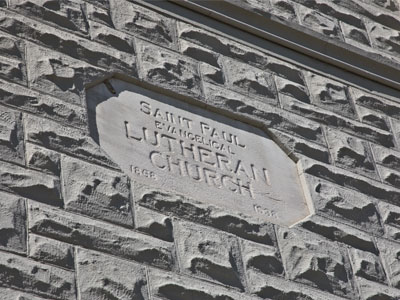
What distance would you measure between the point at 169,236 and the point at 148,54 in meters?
1.07

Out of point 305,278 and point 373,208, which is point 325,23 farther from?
point 305,278

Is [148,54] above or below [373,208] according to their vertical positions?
above

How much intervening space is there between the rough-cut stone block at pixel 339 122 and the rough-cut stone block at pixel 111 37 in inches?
34.2

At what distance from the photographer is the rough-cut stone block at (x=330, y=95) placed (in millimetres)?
5656

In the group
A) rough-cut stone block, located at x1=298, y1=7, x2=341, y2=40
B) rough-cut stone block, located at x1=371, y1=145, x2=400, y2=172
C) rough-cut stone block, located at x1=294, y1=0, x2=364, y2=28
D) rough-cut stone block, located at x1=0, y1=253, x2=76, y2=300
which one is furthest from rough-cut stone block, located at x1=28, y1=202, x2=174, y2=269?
rough-cut stone block, located at x1=294, y1=0, x2=364, y2=28

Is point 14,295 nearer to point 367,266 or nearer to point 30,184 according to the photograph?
point 30,184

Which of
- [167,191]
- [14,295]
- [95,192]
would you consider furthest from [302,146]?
[14,295]

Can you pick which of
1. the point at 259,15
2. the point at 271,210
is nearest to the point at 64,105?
the point at 271,210

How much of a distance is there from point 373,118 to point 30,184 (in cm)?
230

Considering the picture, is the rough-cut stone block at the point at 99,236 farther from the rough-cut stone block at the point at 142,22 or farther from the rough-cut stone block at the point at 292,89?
the rough-cut stone block at the point at 292,89

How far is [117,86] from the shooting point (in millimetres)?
4859

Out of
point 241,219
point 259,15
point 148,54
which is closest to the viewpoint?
point 241,219

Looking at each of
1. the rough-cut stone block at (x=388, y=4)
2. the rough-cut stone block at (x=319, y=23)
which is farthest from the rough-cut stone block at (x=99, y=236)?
the rough-cut stone block at (x=388, y=4)

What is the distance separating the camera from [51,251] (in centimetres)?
399
